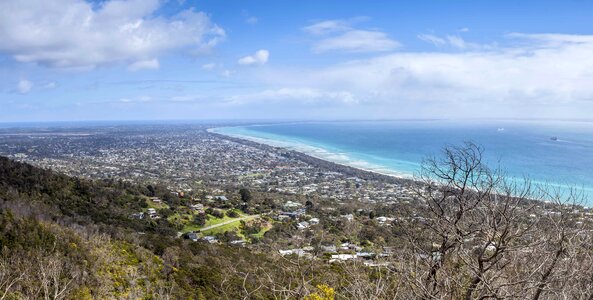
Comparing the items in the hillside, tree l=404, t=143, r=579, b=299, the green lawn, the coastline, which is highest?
tree l=404, t=143, r=579, b=299

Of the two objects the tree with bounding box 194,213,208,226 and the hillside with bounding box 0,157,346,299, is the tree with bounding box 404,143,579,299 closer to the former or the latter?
the hillside with bounding box 0,157,346,299

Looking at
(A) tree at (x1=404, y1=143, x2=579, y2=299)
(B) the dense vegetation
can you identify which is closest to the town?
(B) the dense vegetation

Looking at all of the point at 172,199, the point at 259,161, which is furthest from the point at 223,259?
the point at 259,161

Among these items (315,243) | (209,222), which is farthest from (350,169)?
(315,243)

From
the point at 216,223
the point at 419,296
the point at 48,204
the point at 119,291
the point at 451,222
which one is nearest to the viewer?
the point at 419,296

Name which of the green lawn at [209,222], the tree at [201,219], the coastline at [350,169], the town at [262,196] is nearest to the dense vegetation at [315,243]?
the tree at [201,219]

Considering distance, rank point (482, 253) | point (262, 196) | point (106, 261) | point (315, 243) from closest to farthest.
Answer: point (482, 253), point (106, 261), point (315, 243), point (262, 196)

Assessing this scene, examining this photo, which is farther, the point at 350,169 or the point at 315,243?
the point at 350,169

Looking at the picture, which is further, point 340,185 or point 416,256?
point 340,185

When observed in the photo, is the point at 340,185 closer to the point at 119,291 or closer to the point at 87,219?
the point at 87,219

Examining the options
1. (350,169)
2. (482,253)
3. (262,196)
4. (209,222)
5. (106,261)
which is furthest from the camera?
(350,169)

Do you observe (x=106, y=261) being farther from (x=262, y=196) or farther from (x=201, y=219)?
(x=262, y=196)
